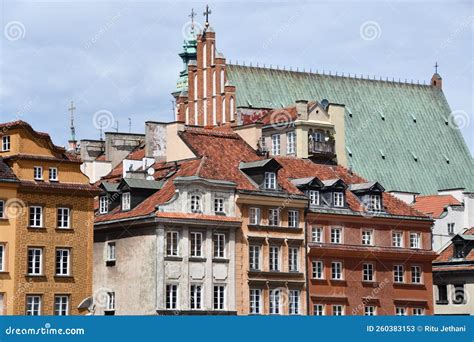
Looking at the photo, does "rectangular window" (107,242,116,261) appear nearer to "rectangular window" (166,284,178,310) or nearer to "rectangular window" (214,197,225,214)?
"rectangular window" (166,284,178,310)

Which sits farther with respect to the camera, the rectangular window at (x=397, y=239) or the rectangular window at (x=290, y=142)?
the rectangular window at (x=290, y=142)

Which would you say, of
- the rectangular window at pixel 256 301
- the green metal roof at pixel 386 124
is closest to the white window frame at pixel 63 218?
the rectangular window at pixel 256 301

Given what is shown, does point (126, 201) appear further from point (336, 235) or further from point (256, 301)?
point (336, 235)

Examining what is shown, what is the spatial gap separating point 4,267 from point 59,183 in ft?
20.7

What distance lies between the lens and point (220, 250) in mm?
81812

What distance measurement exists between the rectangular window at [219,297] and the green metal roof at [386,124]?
91.8 ft

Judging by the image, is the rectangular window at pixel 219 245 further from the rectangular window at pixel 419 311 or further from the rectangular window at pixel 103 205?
the rectangular window at pixel 419 311

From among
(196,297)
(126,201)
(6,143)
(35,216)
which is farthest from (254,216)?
(6,143)

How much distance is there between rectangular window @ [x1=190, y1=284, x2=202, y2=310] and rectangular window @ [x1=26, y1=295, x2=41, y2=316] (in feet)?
30.8

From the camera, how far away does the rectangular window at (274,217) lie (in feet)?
276

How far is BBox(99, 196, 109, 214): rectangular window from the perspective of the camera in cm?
8494

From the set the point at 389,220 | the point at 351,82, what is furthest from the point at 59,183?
the point at 351,82

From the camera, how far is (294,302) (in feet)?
276

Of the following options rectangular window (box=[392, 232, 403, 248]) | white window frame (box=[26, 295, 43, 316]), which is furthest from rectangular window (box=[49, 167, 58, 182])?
rectangular window (box=[392, 232, 403, 248])
